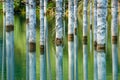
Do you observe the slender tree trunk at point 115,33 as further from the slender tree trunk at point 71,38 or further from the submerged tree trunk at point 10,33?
the submerged tree trunk at point 10,33

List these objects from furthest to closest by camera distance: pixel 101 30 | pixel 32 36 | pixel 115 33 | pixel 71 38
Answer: pixel 71 38
pixel 115 33
pixel 32 36
pixel 101 30

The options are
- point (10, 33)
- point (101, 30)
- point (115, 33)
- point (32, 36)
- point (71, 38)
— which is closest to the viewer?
point (101, 30)

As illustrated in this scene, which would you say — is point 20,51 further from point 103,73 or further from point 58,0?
point 103,73

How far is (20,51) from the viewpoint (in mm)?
54875

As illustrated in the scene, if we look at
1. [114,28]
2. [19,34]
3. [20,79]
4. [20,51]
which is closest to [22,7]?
[19,34]

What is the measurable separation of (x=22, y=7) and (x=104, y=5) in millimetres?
102091

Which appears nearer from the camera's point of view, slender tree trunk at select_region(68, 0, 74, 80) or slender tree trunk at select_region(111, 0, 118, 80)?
slender tree trunk at select_region(111, 0, 118, 80)

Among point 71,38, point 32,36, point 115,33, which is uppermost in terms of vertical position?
point 115,33

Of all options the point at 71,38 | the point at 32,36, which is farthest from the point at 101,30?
the point at 71,38

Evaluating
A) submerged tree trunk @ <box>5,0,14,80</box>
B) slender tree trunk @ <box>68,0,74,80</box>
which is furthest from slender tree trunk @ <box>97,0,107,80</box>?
slender tree trunk @ <box>68,0,74,80</box>

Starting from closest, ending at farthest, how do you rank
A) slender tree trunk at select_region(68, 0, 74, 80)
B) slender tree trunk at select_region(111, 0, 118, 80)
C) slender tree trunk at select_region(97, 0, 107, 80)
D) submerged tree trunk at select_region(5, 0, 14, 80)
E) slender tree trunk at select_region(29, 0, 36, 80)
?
slender tree trunk at select_region(97, 0, 107, 80) < slender tree trunk at select_region(29, 0, 36, 80) < submerged tree trunk at select_region(5, 0, 14, 80) < slender tree trunk at select_region(111, 0, 118, 80) < slender tree trunk at select_region(68, 0, 74, 80)

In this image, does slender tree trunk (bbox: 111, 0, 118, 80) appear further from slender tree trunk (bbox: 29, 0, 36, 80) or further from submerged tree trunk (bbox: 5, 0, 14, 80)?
slender tree trunk (bbox: 29, 0, 36, 80)

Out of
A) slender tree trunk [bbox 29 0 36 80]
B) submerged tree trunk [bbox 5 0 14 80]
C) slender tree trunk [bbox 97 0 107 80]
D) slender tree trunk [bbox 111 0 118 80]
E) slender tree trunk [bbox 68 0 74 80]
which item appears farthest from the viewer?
slender tree trunk [bbox 68 0 74 80]

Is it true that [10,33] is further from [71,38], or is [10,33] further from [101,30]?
[101,30]
